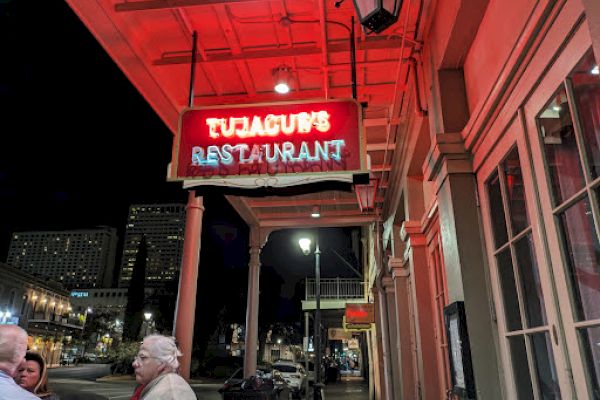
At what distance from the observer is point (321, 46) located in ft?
14.7

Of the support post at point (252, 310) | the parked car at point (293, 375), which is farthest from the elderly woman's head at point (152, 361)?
the parked car at point (293, 375)

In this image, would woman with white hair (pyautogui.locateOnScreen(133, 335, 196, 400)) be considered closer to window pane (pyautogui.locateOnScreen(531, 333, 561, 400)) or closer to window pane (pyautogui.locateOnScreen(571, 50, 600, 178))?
window pane (pyautogui.locateOnScreen(531, 333, 561, 400))

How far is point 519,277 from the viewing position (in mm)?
2547

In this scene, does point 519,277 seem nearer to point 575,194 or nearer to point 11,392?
point 575,194

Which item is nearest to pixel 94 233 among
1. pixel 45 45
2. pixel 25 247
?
pixel 25 247

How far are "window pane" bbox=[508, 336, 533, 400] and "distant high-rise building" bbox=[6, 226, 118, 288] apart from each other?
175 meters

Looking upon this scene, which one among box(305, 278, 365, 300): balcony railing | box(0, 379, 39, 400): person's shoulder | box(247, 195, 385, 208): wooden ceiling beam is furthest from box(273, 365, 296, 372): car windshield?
box(0, 379, 39, 400): person's shoulder

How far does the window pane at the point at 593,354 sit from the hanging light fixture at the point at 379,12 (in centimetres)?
228

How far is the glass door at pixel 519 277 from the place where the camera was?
2232mm

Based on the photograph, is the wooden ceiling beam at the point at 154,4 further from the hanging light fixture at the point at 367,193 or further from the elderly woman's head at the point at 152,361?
the hanging light fixture at the point at 367,193

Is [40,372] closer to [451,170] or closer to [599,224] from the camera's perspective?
[451,170]

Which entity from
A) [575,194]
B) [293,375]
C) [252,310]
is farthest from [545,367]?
[293,375]

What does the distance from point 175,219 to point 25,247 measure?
55645 mm

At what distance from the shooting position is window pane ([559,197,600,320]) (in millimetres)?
1808
